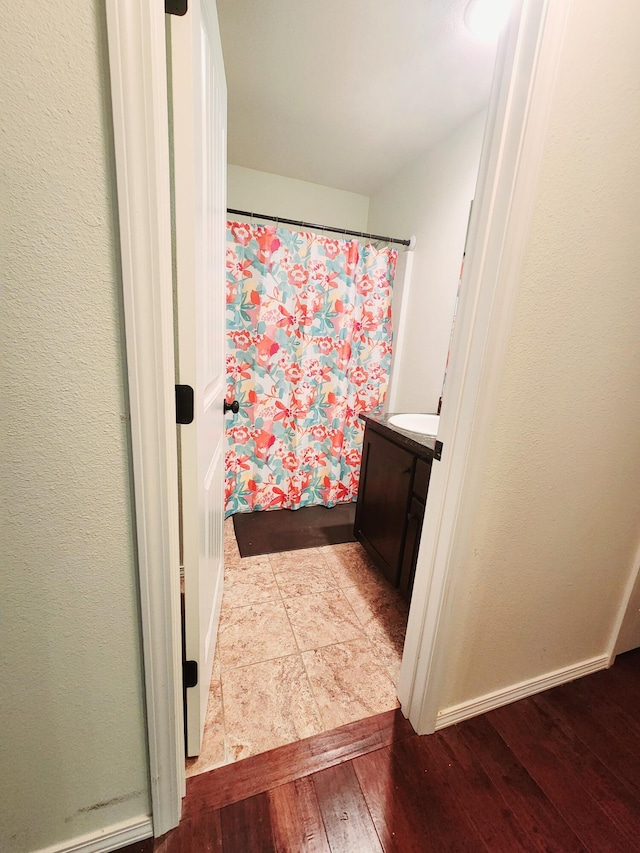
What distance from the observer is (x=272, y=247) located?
75.0 inches

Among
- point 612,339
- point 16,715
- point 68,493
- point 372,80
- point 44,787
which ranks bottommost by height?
point 44,787

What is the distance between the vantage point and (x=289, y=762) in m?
0.94

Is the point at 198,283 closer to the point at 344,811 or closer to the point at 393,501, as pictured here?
the point at 393,501

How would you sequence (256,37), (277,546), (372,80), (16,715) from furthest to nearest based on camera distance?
1. (277,546)
2. (372,80)
3. (256,37)
4. (16,715)

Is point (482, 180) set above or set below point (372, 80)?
below

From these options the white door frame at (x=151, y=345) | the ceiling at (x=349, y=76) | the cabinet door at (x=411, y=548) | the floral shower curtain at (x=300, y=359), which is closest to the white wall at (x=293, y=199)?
the ceiling at (x=349, y=76)

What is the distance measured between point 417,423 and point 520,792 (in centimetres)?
129

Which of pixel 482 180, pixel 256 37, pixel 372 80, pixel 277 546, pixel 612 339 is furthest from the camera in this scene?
pixel 277 546

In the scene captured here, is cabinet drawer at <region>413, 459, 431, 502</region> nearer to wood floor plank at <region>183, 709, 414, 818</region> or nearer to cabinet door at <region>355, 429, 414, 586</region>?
cabinet door at <region>355, 429, 414, 586</region>

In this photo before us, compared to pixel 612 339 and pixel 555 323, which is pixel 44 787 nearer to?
pixel 555 323

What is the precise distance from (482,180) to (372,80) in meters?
1.20

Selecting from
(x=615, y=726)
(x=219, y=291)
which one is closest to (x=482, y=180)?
(x=219, y=291)

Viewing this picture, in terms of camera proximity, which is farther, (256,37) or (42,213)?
(256,37)

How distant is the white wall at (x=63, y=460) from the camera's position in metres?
0.44
